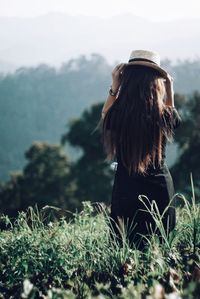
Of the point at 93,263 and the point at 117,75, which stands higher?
the point at 117,75

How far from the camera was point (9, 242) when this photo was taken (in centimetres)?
340

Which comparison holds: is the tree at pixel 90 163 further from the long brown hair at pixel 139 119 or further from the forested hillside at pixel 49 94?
the forested hillside at pixel 49 94

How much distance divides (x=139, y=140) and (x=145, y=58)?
523mm

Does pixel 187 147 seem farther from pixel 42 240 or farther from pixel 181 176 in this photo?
pixel 42 240

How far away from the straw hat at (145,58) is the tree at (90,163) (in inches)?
1000

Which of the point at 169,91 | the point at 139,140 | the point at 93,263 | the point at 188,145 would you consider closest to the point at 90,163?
the point at 188,145

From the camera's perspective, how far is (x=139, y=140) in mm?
3531

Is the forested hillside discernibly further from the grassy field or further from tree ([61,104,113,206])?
the grassy field

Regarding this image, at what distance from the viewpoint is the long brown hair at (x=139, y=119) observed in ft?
11.5

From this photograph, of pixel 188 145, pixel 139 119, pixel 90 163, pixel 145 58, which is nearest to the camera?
pixel 139 119

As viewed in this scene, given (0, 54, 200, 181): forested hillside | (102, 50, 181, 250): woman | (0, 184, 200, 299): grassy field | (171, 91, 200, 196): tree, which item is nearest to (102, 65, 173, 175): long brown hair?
(102, 50, 181, 250): woman

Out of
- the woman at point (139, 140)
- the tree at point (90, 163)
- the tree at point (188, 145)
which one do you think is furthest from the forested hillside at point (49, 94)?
the woman at point (139, 140)

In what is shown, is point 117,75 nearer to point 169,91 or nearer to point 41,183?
point 169,91

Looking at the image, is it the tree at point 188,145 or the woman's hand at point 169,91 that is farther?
the tree at point 188,145
